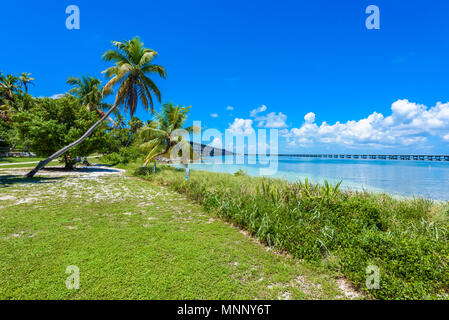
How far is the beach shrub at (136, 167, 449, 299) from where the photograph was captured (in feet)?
8.75

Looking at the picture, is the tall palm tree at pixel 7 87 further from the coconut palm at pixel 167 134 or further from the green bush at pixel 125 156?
the coconut palm at pixel 167 134

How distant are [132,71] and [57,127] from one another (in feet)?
26.4

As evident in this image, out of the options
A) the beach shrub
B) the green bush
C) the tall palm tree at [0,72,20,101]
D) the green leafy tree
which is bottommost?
the beach shrub

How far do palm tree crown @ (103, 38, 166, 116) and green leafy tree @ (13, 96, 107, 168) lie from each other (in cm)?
550

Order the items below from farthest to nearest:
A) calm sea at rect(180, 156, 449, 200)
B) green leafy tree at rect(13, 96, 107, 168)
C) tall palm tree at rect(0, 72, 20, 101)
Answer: tall palm tree at rect(0, 72, 20, 101) < green leafy tree at rect(13, 96, 107, 168) < calm sea at rect(180, 156, 449, 200)

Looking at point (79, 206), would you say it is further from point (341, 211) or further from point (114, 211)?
point (341, 211)

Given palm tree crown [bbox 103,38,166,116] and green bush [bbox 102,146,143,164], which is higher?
palm tree crown [bbox 103,38,166,116]

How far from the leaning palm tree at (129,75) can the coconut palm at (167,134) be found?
339 centimetres

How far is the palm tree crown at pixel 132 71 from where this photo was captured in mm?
13266

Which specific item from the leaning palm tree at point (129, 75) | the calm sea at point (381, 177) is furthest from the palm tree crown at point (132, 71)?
the calm sea at point (381, 177)

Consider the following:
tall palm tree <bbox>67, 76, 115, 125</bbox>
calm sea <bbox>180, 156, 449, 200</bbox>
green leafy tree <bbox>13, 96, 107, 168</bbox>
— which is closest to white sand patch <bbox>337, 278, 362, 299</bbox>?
calm sea <bbox>180, 156, 449, 200</bbox>

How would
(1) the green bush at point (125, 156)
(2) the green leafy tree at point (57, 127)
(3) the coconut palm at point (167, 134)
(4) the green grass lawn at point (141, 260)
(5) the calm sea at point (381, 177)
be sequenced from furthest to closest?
(1) the green bush at point (125, 156), (3) the coconut palm at point (167, 134), (2) the green leafy tree at point (57, 127), (5) the calm sea at point (381, 177), (4) the green grass lawn at point (141, 260)

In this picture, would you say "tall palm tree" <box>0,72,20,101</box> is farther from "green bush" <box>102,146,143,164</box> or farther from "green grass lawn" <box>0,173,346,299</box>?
"green grass lawn" <box>0,173,346,299</box>

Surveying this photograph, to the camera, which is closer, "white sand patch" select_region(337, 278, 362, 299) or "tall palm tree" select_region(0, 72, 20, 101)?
"white sand patch" select_region(337, 278, 362, 299)
